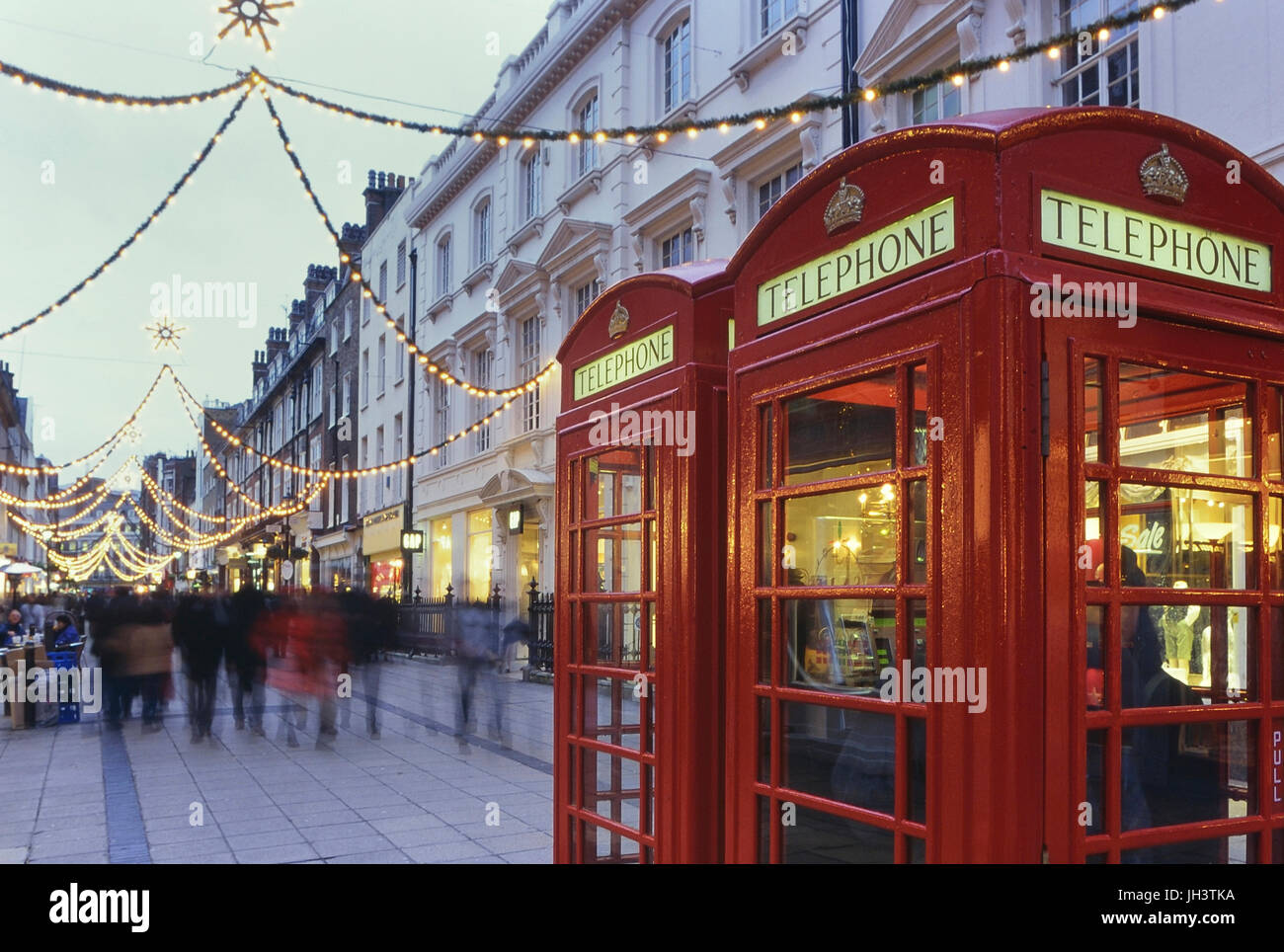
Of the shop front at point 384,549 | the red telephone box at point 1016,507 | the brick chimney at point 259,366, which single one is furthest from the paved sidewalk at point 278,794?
the brick chimney at point 259,366

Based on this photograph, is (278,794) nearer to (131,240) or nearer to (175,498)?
(131,240)

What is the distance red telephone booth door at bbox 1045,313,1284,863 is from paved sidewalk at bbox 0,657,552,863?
463 cm

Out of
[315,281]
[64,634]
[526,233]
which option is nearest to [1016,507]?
[64,634]

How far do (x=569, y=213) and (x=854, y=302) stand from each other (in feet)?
64.9

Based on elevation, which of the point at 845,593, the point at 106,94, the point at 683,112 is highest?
the point at 683,112

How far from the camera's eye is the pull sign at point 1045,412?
2.76 metres

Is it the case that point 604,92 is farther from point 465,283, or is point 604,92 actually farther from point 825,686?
point 825,686

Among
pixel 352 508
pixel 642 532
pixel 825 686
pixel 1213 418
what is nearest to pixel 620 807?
pixel 642 532

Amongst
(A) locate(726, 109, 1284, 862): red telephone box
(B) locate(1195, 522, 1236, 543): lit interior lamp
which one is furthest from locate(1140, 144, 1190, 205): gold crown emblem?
(B) locate(1195, 522, 1236, 543): lit interior lamp

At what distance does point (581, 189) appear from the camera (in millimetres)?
21734

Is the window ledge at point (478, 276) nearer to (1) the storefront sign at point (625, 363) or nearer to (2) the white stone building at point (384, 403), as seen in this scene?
(2) the white stone building at point (384, 403)

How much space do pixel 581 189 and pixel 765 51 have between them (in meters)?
5.97

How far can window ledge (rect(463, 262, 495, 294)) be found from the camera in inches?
1036

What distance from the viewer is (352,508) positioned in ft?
134
